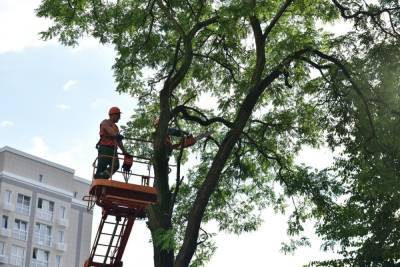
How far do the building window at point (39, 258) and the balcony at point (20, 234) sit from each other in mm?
2188

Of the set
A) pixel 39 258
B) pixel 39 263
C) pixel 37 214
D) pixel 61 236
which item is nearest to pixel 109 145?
pixel 37 214

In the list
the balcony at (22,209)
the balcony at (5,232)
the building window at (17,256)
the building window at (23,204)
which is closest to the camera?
the balcony at (5,232)

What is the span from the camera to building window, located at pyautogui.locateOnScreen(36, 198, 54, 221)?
73.9 m

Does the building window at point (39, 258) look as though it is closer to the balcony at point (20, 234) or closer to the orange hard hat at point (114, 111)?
the balcony at point (20, 234)

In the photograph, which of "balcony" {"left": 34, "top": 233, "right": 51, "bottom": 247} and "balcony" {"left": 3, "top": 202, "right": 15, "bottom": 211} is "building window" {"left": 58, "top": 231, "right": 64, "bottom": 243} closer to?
"balcony" {"left": 34, "top": 233, "right": 51, "bottom": 247}

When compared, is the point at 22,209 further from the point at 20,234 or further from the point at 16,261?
the point at 16,261

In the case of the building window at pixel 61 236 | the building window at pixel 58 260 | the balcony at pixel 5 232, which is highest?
the building window at pixel 61 236

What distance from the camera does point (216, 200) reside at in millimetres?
20875

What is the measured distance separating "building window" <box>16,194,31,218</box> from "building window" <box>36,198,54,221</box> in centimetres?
158

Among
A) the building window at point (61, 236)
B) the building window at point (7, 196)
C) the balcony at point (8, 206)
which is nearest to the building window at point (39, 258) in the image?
the building window at point (61, 236)

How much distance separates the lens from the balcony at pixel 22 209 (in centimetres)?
7103

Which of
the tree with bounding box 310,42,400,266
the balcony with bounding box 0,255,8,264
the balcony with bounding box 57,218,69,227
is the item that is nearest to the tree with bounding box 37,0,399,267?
the tree with bounding box 310,42,400,266

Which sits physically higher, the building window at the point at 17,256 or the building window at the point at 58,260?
the building window at the point at 58,260

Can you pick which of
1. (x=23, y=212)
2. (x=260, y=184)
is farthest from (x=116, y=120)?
(x=23, y=212)
